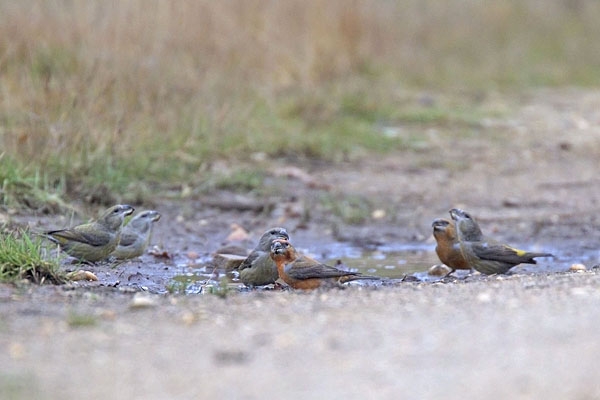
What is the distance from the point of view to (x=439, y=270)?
8.09 m

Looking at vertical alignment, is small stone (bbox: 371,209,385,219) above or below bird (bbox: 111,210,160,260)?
above

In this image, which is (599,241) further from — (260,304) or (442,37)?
(442,37)

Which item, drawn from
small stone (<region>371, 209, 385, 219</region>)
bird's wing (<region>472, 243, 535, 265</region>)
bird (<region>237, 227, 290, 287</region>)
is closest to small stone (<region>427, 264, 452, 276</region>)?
bird's wing (<region>472, 243, 535, 265</region>)

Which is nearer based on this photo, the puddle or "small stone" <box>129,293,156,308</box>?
"small stone" <box>129,293,156,308</box>

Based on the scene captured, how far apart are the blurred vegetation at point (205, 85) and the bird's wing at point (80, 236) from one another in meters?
1.09

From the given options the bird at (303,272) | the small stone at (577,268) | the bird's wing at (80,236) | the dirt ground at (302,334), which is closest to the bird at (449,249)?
the dirt ground at (302,334)

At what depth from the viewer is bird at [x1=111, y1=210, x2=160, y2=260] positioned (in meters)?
7.99

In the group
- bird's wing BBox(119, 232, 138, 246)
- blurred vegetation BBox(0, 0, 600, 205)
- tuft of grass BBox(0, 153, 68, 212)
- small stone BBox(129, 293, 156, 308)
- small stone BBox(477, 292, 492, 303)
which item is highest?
blurred vegetation BBox(0, 0, 600, 205)

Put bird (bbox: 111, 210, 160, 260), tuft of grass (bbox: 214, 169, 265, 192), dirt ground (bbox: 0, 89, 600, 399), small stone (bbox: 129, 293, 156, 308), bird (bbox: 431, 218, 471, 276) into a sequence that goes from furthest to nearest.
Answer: tuft of grass (bbox: 214, 169, 265, 192) < bird (bbox: 111, 210, 160, 260) < bird (bbox: 431, 218, 471, 276) < small stone (bbox: 129, 293, 156, 308) < dirt ground (bbox: 0, 89, 600, 399)

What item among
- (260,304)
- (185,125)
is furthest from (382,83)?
(260,304)

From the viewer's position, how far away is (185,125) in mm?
10773

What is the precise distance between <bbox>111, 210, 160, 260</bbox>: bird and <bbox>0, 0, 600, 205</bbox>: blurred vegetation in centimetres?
110

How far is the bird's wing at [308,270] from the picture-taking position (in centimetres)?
681

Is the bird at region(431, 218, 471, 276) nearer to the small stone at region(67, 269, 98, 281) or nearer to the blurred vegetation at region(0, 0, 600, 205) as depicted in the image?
the small stone at region(67, 269, 98, 281)
